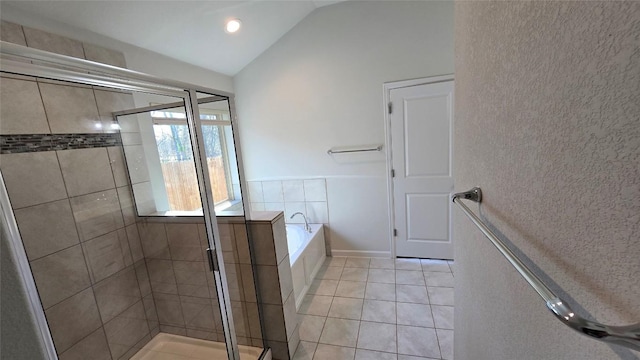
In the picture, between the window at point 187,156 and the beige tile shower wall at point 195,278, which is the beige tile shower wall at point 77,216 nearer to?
the beige tile shower wall at point 195,278

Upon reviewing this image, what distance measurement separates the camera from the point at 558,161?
1.62ft

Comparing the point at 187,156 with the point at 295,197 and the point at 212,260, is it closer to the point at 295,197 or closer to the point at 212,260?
the point at 212,260

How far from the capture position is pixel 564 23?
448mm

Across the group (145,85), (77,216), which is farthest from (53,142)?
(145,85)

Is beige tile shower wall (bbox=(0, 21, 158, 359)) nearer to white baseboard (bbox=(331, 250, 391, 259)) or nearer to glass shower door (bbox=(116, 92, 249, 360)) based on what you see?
glass shower door (bbox=(116, 92, 249, 360))

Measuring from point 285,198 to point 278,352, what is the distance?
175cm

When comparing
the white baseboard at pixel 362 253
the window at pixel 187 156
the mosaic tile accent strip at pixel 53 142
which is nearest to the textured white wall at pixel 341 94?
the white baseboard at pixel 362 253

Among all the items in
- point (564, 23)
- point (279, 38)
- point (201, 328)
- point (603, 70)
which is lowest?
point (201, 328)

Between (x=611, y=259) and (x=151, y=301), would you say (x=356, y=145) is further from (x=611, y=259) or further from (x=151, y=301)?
(x=611, y=259)

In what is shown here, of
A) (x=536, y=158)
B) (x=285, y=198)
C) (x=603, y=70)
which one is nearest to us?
(x=603, y=70)

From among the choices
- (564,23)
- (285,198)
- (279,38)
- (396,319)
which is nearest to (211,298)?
(396,319)

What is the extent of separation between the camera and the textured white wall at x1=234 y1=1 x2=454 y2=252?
251 cm

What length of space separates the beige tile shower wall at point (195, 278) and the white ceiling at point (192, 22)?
1.33 meters

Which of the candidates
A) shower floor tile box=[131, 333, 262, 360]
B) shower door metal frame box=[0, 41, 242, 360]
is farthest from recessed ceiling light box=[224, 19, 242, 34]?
shower floor tile box=[131, 333, 262, 360]
